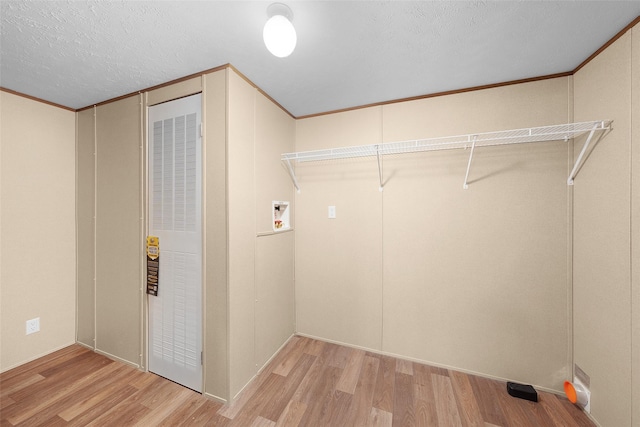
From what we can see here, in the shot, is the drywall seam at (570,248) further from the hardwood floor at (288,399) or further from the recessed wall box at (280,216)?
the recessed wall box at (280,216)

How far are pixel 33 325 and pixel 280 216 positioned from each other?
2338mm

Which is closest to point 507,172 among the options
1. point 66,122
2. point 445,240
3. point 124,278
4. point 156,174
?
point 445,240

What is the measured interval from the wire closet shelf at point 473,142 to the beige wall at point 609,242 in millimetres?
94

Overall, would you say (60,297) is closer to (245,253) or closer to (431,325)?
(245,253)

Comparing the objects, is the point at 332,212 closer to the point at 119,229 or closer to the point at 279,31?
the point at 279,31

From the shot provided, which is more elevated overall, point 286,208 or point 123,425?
point 286,208

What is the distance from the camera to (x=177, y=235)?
1835 millimetres

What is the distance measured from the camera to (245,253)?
1.79 meters

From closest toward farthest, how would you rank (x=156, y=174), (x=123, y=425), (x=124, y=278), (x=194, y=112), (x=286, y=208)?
(x=123, y=425), (x=194, y=112), (x=156, y=174), (x=124, y=278), (x=286, y=208)

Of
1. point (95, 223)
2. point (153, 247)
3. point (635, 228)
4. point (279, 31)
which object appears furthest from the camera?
point (95, 223)

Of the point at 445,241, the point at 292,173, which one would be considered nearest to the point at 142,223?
the point at 292,173

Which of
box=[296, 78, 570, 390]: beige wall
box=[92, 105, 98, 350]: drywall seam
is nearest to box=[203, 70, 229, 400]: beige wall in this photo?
box=[296, 78, 570, 390]: beige wall

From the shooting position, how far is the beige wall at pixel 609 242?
50.0 inches

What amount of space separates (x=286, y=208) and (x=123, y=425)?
1.88 meters
